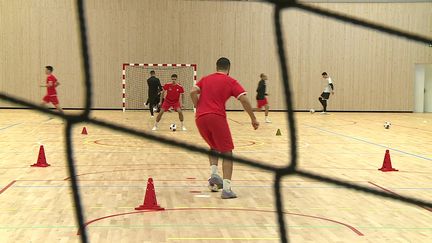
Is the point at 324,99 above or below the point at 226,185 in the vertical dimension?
above

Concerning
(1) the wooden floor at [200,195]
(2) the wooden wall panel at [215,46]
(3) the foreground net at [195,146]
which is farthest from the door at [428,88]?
(3) the foreground net at [195,146]

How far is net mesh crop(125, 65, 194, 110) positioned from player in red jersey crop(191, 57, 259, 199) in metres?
17.2

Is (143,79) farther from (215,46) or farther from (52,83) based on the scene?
(52,83)

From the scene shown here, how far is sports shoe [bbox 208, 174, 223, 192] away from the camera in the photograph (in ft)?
22.6

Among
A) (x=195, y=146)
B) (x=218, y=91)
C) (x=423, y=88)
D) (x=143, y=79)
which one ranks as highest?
(x=143, y=79)

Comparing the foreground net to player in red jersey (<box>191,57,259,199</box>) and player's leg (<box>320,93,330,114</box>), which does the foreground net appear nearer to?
player in red jersey (<box>191,57,259,199</box>)

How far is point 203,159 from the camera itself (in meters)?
10.0

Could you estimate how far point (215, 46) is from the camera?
24.0 metres

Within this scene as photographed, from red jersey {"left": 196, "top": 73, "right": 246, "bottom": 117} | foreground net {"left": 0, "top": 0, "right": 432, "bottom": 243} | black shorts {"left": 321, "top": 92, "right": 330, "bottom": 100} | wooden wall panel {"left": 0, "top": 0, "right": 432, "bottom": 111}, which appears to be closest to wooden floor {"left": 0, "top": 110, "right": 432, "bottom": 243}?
red jersey {"left": 196, "top": 73, "right": 246, "bottom": 117}

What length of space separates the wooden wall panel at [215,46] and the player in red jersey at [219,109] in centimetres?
1645

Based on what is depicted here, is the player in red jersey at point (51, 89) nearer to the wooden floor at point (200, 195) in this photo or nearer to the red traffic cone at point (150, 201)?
the wooden floor at point (200, 195)

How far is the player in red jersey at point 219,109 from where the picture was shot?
20.9 feet

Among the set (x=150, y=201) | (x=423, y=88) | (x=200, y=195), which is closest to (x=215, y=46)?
(x=423, y=88)

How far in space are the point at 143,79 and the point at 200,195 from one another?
1741 cm
